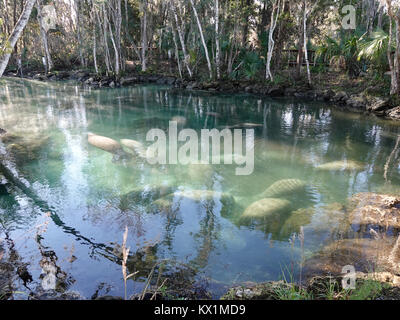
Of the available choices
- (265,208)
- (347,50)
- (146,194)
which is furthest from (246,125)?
(347,50)

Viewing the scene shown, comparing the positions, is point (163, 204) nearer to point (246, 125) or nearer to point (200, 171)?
point (200, 171)

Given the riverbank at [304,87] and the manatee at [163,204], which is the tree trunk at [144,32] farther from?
the manatee at [163,204]

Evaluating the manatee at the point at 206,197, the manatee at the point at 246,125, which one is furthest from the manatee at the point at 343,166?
the manatee at the point at 246,125

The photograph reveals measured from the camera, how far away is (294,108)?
18438mm

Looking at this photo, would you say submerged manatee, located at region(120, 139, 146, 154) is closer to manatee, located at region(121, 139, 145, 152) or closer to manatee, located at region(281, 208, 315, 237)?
manatee, located at region(121, 139, 145, 152)

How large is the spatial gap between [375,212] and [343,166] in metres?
3.28

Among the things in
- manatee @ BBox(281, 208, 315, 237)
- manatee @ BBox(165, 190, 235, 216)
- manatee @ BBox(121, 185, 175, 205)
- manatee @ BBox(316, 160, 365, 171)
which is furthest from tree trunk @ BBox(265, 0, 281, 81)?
manatee @ BBox(281, 208, 315, 237)

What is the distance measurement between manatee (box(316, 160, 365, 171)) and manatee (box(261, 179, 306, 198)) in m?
1.58

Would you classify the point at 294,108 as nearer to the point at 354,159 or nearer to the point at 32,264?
the point at 354,159

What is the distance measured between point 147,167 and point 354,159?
6.47m

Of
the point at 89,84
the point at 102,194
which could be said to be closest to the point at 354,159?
the point at 102,194

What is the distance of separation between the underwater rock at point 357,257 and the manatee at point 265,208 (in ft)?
4.51

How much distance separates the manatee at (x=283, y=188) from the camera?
726 centimetres

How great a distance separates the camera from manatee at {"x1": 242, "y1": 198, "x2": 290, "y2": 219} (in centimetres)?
641
